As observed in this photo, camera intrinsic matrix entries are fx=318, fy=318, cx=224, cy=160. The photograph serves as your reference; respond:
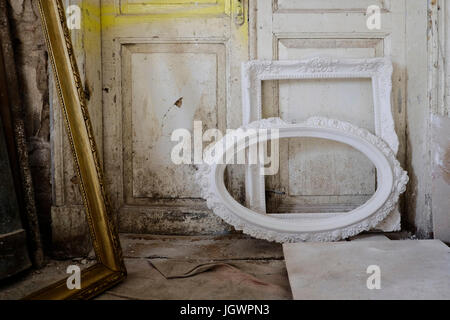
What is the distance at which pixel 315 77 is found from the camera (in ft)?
6.82

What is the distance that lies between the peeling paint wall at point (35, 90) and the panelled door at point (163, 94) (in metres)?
0.38

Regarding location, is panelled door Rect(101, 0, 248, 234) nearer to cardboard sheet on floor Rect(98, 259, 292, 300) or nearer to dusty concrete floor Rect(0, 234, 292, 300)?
dusty concrete floor Rect(0, 234, 292, 300)

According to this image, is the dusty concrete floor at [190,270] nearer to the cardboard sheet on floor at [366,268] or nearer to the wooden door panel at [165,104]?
the cardboard sheet on floor at [366,268]

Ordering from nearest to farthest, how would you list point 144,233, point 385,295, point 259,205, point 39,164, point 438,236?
point 385,295 < point 438,236 < point 39,164 < point 259,205 < point 144,233

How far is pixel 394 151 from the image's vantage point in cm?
201

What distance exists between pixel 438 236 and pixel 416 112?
0.80 meters

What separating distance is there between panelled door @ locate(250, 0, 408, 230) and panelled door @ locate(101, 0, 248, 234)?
243mm

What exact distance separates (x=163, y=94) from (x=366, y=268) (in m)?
1.62

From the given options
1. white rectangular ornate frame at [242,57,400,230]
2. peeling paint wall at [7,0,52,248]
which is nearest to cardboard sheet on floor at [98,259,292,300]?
white rectangular ornate frame at [242,57,400,230]

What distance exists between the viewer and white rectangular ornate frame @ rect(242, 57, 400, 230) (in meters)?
2.03

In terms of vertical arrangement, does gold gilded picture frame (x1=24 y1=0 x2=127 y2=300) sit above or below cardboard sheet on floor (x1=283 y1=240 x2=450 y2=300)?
above

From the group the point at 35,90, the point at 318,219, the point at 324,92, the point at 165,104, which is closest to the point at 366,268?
the point at 318,219
